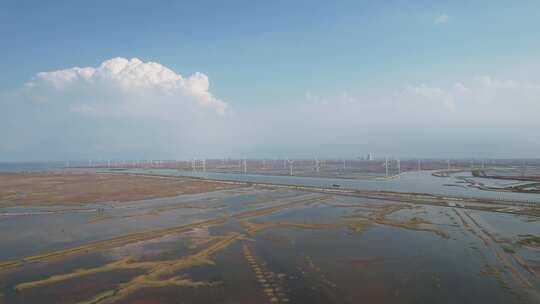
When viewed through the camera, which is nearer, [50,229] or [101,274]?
[101,274]

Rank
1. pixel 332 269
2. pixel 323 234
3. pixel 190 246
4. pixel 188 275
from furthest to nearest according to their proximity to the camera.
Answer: pixel 323 234 < pixel 190 246 < pixel 332 269 < pixel 188 275

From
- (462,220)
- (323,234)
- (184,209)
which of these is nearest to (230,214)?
(184,209)

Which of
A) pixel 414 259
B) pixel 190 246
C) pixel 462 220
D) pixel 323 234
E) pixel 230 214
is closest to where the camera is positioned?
pixel 414 259

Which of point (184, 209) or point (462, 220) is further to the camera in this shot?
point (184, 209)

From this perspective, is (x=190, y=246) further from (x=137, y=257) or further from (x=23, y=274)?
(x=23, y=274)

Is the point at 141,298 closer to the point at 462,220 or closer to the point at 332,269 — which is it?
the point at 332,269

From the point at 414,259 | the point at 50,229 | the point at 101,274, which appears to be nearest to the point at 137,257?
the point at 101,274
